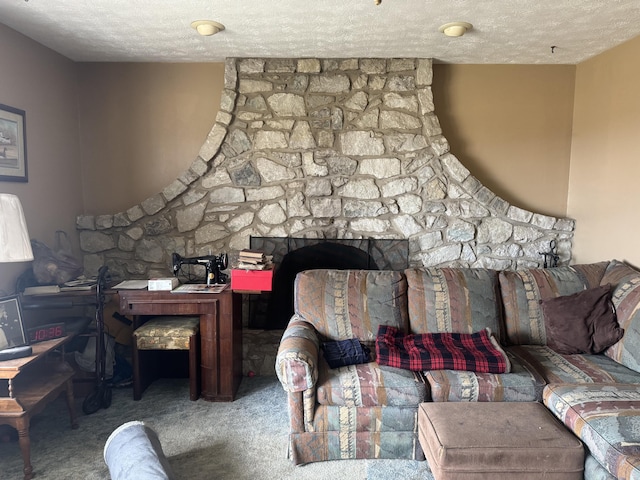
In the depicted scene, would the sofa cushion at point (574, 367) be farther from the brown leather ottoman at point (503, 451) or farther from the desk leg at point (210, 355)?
the desk leg at point (210, 355)

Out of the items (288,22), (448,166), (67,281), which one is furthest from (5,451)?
(448,166)

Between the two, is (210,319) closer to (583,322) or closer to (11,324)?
(11,324)

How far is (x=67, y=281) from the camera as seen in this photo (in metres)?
2.97

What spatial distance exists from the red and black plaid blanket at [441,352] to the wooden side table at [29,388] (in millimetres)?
1846

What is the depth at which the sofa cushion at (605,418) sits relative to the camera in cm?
168

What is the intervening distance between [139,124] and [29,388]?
2.15m

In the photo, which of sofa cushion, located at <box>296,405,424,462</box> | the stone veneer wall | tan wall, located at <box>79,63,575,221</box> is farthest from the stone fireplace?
sofa cushion, located at <box>296,405,424,462</box>

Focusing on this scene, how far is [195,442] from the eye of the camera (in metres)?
2.50

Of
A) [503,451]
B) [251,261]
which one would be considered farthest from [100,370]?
[503,451]

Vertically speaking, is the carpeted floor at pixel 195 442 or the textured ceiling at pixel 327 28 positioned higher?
the textured ceiling at pixel 327 28

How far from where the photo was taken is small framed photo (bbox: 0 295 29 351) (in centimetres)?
231

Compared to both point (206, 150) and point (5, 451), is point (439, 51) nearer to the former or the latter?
point (206, 150)

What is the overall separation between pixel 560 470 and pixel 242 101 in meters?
3.10

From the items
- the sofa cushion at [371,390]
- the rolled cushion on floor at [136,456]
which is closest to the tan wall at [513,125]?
the sofa cushion at [371,390]
